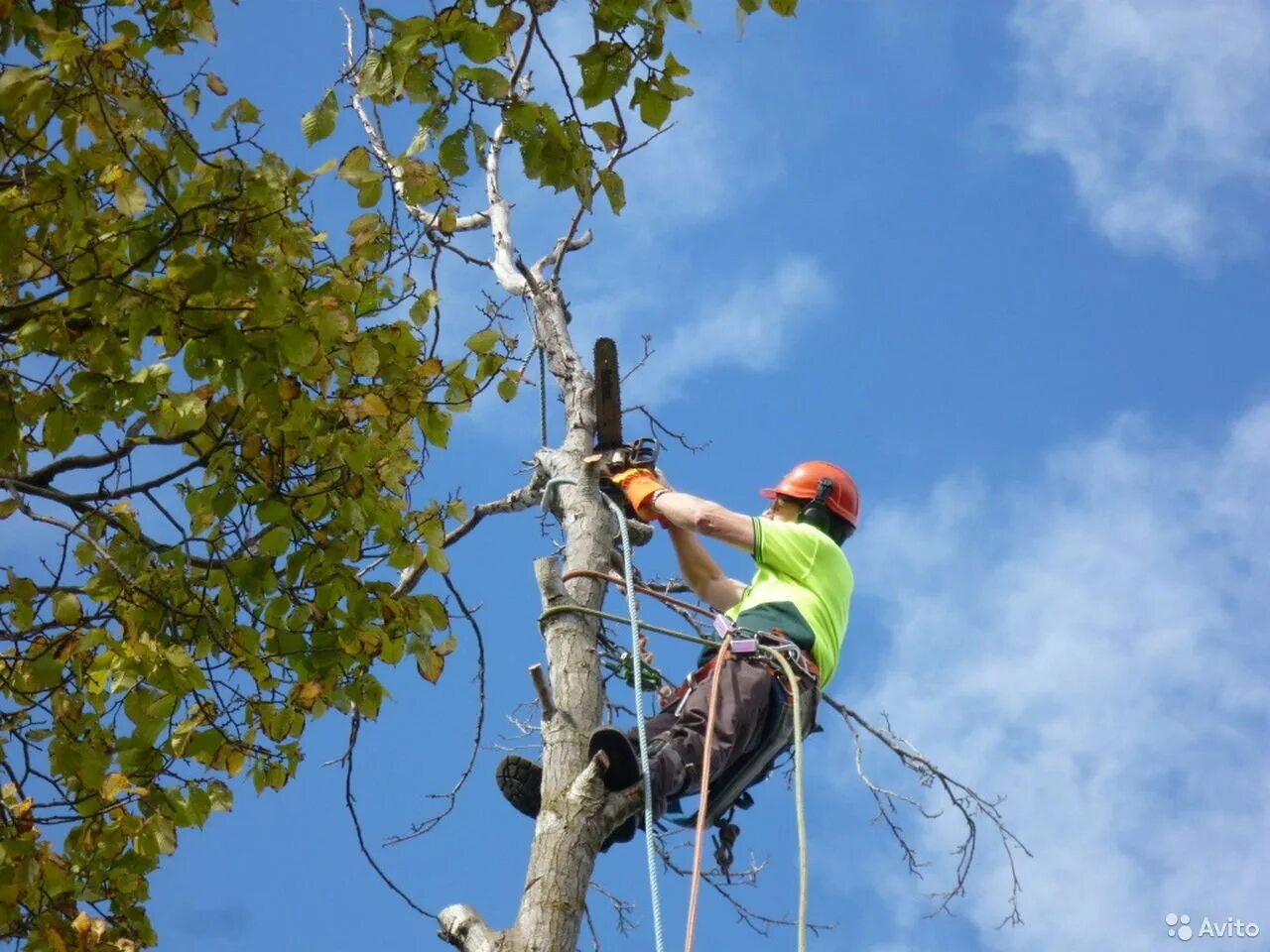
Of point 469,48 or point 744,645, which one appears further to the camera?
point 744,645

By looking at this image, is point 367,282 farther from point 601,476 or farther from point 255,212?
point 601,476

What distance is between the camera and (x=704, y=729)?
4582 millimetres

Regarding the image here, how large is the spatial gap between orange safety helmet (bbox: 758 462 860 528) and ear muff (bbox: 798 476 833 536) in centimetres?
5

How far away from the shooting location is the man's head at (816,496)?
19.0 ft

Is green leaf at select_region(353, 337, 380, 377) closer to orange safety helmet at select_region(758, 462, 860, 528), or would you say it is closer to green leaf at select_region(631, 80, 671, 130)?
green leaf at select_region(631, 80, 671, 130)

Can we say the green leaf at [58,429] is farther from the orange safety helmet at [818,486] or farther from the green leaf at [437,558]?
the orange safety helmet at [818,486]

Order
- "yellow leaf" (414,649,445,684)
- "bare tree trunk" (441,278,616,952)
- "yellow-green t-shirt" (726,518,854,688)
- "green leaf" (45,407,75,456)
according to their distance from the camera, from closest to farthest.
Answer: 1. "green leaf" (45,407,75,456)
2. "bare tree trunk" (441,278,616,952)
3. "yellow leaf" (414,649,445,684)
4. "yellow-green t-shirt" (726,518,854,688)

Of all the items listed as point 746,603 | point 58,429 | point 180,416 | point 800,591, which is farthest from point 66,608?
point 800,591

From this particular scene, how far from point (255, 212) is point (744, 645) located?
2021mm

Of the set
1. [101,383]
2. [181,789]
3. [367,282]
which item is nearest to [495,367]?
[367,282]

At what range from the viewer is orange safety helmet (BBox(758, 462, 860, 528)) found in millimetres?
5828

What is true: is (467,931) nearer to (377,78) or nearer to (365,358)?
(365,358)

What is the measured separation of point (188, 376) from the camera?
→ 3715 mm

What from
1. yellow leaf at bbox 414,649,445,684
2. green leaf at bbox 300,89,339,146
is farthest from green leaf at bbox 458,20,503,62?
yellow leaf at bbox 414,649,445,684
